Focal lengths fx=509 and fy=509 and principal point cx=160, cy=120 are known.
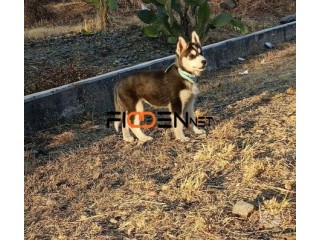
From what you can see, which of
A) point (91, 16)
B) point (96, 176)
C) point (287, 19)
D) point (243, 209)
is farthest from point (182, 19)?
point (243, 209)

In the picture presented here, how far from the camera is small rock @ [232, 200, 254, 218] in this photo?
2.37 meters

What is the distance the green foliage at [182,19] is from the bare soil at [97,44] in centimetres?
28

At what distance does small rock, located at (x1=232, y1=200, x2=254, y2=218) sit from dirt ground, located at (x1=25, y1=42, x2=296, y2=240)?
24 millimetres

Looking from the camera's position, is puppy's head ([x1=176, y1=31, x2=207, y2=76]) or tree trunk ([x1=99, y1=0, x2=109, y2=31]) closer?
puppy's head ([x1=176, y1=31, x2=207, y2=76])

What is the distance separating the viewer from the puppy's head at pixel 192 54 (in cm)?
317

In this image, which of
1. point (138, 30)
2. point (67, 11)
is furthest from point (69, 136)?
point (67, 11)

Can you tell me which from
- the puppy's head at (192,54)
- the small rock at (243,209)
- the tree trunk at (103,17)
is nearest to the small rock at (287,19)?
the tree trunk at (103,17)

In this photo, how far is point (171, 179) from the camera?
2881 millimetres

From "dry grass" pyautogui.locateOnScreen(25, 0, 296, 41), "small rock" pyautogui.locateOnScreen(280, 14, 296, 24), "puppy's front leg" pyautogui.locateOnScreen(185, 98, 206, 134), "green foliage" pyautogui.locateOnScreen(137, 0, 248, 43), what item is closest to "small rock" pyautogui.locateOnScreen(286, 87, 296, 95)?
"puppy's front leg" pyautogui.locateOnScreen(185, 98, 206, 134)

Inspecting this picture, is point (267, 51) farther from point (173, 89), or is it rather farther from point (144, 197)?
point (144, 197)

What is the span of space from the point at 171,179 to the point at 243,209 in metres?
0.60

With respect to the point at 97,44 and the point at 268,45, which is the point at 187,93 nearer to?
the point at 97,44

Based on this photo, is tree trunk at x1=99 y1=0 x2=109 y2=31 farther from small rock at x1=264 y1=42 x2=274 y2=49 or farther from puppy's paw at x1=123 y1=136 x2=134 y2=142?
puppy's paw at x1=123 y1=136 x2=134 y2=142

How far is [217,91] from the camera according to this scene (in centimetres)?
463
